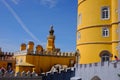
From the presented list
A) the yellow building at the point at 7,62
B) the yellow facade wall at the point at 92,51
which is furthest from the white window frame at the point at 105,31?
the yellow building at the point at 7,62

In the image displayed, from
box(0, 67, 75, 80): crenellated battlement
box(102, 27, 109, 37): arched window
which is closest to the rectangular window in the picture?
box(102, 27, 109, 37): arched window

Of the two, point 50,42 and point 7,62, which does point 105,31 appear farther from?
point 7,62

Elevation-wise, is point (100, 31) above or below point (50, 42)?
above

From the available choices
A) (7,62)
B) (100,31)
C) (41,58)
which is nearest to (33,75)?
(100,31)

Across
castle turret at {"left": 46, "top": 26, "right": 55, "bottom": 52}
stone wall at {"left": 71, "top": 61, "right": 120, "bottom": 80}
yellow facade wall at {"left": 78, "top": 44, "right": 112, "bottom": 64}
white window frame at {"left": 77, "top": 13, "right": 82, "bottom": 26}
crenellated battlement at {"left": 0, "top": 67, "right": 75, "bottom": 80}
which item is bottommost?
crenellated battlement at {"left": 0, "top": 67, "right": 75, "bottom": 80}

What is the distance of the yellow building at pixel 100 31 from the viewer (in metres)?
27.6

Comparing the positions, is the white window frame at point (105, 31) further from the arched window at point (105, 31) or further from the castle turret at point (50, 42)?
the castle turret at point (50, 42)

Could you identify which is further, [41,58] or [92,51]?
[41,58]

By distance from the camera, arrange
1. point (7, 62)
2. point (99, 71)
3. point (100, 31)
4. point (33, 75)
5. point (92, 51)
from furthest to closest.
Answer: point (7, 62), point (92, 51), point (100, 31), point (33, 75), point (99, 71)

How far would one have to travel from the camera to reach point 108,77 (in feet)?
65.3

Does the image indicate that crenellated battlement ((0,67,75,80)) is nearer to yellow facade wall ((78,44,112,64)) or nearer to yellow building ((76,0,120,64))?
yellow facade wall ((78,44,112,64))

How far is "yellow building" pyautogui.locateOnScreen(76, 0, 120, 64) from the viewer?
2759 cm

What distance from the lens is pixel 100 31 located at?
2859 centimetres

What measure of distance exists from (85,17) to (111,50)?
200 inches
